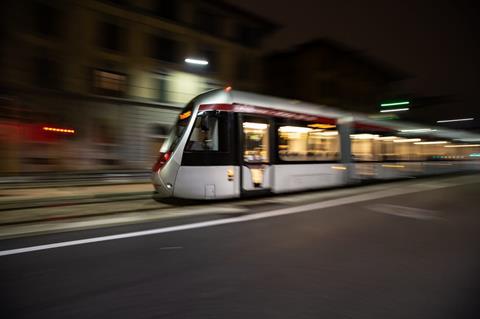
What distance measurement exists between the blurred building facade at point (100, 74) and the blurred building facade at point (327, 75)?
1249 centimetres

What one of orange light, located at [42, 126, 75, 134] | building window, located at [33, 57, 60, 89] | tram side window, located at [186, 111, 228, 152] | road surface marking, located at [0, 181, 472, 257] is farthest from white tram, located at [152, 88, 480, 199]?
building window, located at [33, 57, 60, 89]

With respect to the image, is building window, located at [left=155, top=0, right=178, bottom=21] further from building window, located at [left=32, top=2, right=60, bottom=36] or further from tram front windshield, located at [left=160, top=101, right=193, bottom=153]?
tram front windshield, located at [left=160, top=101, right=193, bottom=153]

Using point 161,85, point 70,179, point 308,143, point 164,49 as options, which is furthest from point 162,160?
point 164,49

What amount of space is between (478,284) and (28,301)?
485 cm

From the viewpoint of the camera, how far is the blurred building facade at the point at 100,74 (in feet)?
56.1

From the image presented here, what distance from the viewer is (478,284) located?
3.63 m

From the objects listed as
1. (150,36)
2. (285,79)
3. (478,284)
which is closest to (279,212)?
(478,284)

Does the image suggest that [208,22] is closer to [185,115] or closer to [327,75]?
[327,75]

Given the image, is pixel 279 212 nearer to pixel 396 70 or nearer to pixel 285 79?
pixel 285 79

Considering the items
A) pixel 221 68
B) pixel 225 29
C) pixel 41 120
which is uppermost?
pixel 225 29

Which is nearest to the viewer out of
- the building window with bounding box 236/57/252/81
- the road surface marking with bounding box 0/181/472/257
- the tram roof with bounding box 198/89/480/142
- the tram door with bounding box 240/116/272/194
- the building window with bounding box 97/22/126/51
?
the road surface marking with bounding box 0/181/472/257

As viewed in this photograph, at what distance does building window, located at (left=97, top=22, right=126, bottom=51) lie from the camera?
20.0 meters

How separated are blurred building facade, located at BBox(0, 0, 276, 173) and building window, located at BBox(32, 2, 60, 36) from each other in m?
0.05

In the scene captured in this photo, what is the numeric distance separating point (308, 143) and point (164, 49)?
53.7 feet
